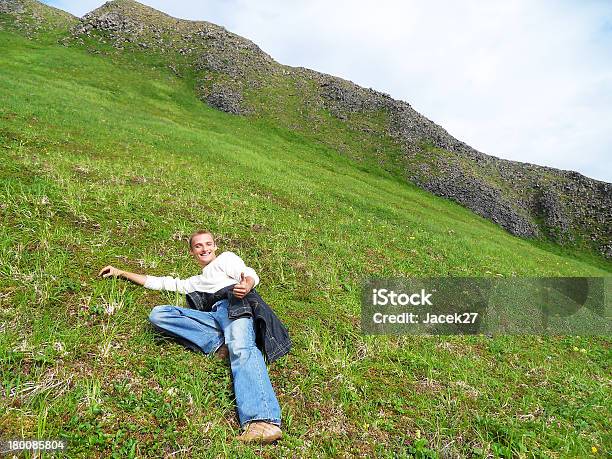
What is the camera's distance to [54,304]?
6352 millimetres

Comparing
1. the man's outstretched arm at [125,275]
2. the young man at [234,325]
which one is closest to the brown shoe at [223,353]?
the young man at [234,325]

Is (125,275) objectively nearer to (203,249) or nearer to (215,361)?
(203,249)

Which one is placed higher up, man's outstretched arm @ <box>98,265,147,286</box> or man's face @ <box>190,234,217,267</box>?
man's face @ <box>190,234,217,267</box>

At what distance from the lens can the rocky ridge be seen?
5081 centimetres

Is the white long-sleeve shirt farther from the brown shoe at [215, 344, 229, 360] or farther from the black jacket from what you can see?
the brown shoe at [215, 344, 229, 360]

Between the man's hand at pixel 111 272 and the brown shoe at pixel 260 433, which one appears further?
the man's hand at pixel 111 272

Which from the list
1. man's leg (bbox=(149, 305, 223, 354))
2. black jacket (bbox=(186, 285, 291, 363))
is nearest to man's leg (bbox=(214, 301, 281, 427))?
black jacket (bbox=(186, 285, 291, 363))

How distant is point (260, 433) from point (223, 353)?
5.31 feet

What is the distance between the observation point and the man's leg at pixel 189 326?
602 centimetres

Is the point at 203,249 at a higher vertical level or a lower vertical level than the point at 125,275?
higher

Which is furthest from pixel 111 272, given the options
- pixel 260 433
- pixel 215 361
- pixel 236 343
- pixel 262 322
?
pixel 260 433

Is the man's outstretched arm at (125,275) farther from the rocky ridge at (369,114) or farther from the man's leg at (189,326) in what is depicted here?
the rocky ridge at (369,114)

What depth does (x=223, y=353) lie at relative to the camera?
615 cm

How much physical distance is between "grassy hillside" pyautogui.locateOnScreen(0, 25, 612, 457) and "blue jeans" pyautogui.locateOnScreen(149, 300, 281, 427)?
0.91 ft
